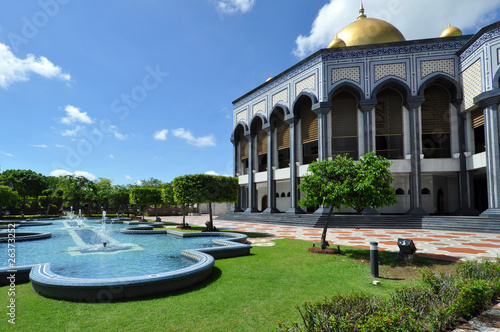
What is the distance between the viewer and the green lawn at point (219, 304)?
438cm

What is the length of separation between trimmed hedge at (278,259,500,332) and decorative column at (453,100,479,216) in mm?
20512

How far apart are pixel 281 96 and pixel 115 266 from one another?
23.4 metres

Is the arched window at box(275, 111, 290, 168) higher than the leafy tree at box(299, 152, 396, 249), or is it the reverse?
the arched window at box(275, 111, 290, 168)

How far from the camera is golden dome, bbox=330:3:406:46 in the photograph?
27500 millimetres

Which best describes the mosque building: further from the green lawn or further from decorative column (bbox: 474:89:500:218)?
the green lawn

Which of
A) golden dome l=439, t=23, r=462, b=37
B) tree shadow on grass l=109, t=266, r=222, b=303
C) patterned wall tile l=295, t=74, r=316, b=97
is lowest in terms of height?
tree shadow on grass l=109, t=266, r=222, b=303

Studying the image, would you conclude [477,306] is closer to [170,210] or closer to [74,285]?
[74,285]

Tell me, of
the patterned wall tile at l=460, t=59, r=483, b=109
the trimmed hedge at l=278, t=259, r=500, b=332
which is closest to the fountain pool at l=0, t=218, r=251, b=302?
the trimmed hedge at l=278, t=259, r=500, b=332

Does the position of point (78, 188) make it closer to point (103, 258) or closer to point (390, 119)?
point (103, 258)

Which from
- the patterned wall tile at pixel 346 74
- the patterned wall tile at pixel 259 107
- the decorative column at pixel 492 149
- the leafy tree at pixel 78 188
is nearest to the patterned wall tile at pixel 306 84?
the patterned wall tile at pixel 346 74

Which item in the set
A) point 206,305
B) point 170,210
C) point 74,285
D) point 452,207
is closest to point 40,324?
point 74,285

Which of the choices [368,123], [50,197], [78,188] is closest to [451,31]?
[368,123]

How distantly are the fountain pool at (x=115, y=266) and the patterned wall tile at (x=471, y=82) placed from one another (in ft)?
63.1

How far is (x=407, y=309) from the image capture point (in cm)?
396
